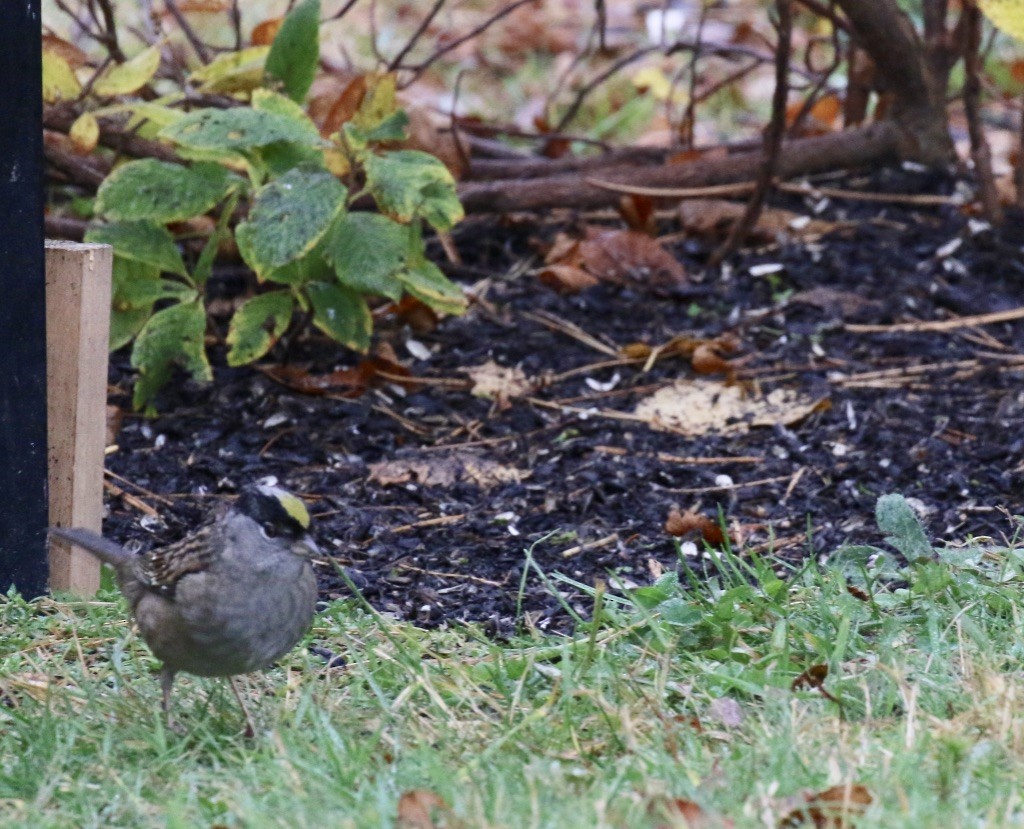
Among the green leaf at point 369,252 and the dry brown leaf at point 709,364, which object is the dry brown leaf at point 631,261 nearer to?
the dry brown leaf at point 709,364

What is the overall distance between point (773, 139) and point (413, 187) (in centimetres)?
151

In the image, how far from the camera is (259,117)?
12.4 ft

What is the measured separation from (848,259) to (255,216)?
232 centimetres

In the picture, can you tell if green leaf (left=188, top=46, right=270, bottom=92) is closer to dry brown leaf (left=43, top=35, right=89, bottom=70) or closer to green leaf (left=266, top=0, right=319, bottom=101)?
green leaf (left=266, top=0, right=319, bottom=101)

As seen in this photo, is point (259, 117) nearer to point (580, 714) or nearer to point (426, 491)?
point (426, 491)

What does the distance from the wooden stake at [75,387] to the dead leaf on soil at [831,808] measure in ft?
5.94

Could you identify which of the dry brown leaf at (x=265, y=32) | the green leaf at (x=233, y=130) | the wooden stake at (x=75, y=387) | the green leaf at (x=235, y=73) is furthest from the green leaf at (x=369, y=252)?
the dry brown leaf at (x=265, y=32)

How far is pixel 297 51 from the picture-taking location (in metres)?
4.16

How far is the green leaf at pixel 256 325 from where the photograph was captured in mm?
4043

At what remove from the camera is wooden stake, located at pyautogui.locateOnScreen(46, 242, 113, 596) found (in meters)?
3.18

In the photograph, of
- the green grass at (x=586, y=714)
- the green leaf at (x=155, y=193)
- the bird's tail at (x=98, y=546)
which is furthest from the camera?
the green leaf at (x=155, y=193)

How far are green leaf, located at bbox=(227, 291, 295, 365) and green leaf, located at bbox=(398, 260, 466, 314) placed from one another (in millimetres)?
A: 358

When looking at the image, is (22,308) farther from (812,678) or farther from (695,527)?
(812,678)

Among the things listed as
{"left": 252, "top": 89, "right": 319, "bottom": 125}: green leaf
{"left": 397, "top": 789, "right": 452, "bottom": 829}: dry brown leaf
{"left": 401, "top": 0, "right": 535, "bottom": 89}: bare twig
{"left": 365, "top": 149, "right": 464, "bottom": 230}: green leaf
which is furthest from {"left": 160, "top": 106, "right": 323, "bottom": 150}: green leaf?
{"left": 397, "top": 789, "right": 452, "bottom": 829}: dry brown leaf
